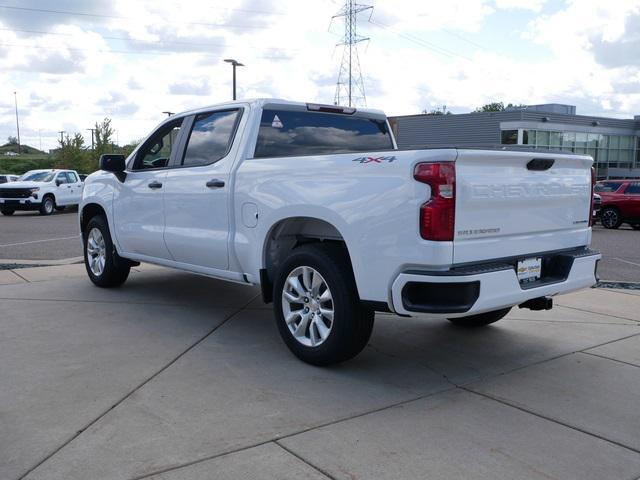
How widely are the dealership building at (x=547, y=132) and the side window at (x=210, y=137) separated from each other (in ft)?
131

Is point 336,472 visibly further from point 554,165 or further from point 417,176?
point 554,165

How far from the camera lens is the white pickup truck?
4.02 meters

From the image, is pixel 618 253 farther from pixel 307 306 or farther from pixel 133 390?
pixel 133 390

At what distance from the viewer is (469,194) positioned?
13.3 feet

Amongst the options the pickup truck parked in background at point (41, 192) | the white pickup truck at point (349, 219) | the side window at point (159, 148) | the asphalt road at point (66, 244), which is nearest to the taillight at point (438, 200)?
the white pickup truck at point (349, 219)

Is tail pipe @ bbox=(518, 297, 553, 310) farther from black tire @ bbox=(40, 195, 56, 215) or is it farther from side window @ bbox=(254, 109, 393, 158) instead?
black tire @ bbox=(40, 195, 56, 215)

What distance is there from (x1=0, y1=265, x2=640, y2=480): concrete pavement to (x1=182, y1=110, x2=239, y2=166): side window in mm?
1559

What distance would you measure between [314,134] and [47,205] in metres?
20.8

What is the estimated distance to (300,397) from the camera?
13.8 feet

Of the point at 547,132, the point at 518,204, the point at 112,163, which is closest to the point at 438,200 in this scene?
the point at 518,204

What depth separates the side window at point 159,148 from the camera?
6.57 m

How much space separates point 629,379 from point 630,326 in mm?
1753

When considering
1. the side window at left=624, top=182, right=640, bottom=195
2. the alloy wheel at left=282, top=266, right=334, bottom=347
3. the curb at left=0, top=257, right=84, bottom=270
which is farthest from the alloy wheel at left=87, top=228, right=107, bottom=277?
the side window at left=624, top=182, right=640, bottom=195

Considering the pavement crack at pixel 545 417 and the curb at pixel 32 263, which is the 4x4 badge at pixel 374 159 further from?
the curb at pixel 32 263
